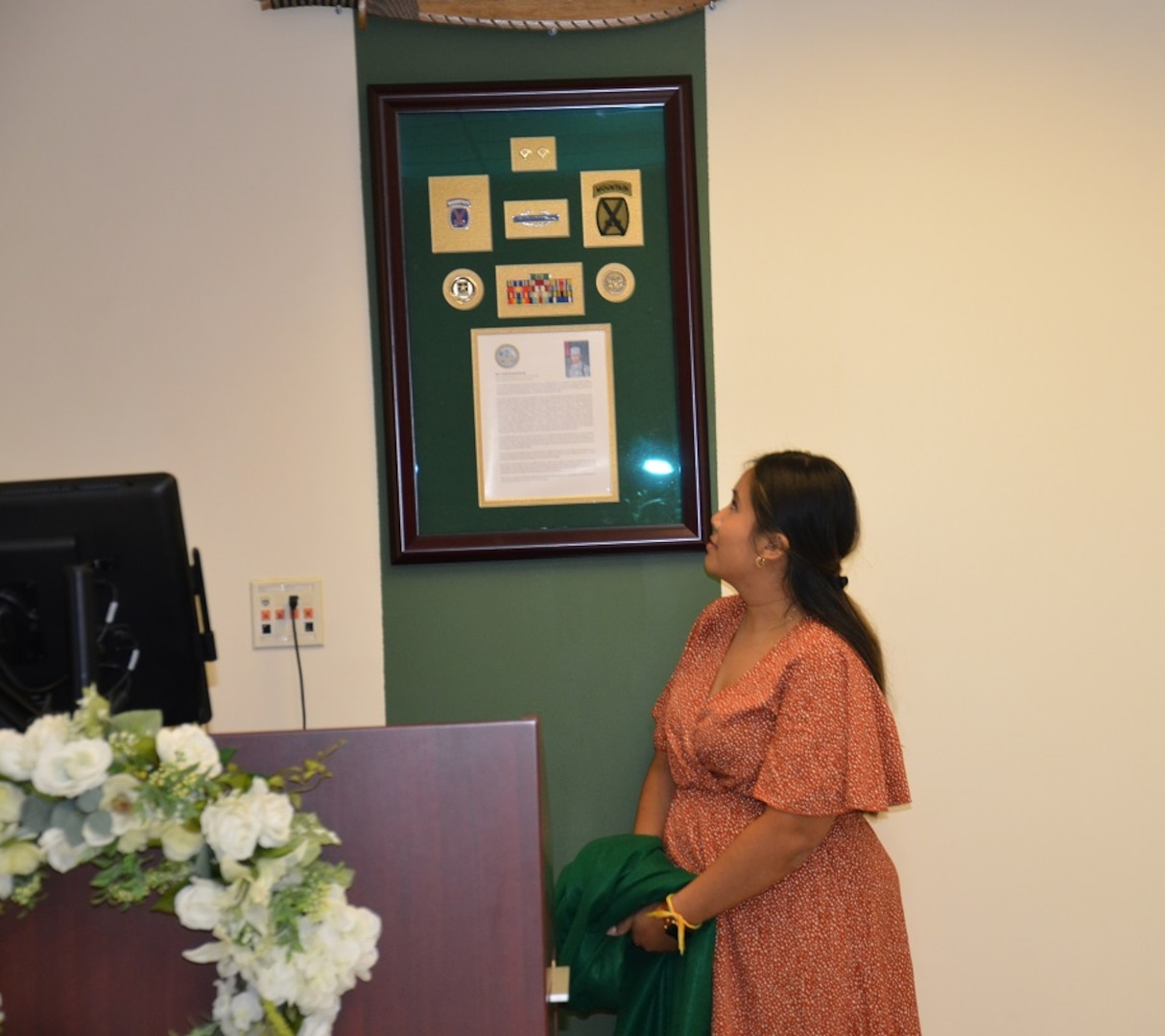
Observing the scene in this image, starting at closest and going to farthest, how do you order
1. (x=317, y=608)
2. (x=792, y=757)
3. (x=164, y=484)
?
1. (x=164, y=484)
2. (x=792, y=757)
3. (x=317, y=608)

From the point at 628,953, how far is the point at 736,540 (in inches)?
30.1

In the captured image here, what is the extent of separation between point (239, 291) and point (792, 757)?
1475mm

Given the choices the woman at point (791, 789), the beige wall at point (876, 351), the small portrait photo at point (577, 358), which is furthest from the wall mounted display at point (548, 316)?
the woman at point (791, 789)

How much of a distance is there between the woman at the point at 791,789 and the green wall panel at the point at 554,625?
0.29 metres

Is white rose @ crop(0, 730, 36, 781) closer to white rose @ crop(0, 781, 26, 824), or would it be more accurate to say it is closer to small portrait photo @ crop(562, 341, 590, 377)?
white rose @ crop(0, 781, 26, 824)

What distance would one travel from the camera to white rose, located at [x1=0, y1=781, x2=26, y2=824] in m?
1.09

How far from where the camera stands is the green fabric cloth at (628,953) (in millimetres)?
2191

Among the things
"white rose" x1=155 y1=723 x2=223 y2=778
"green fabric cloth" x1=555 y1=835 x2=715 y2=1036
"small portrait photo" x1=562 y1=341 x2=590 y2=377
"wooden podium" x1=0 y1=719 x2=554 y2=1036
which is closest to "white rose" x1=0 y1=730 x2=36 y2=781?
"white rose" x1=155 y1=723 x2=223 y2=778

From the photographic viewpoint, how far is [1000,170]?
8.93ft

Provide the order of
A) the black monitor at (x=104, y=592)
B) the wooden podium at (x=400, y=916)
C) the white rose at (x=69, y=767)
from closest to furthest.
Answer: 1. the white rose at (x=69, y=767)
2. the wooden podium at (x=400, y=916)
3. the black monitor at (x=104, y=592)

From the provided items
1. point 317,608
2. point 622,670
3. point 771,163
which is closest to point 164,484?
point 317,608

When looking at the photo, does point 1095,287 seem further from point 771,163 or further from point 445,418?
point 445,418

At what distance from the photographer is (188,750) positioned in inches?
43.6

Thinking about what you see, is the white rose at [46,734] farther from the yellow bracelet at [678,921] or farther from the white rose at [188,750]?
the yellow bracelet at [678,921]
